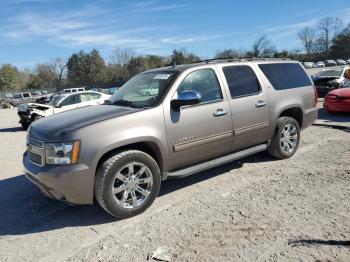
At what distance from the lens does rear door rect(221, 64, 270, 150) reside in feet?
18.2

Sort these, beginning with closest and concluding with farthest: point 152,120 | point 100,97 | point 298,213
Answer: point 298,213
point 152,120
point 100,97

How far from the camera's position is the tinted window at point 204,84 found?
5.14 m

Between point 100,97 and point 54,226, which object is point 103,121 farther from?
point 100,97

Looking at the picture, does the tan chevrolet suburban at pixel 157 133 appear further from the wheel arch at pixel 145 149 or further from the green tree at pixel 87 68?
the green tree at pixel 87 68

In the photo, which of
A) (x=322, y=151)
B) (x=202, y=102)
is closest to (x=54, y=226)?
(x=202, y=102)

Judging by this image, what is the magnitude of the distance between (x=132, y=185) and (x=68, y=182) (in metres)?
0.81

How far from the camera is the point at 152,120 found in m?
4.62

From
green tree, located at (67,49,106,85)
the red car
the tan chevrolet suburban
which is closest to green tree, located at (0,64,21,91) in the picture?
green tree, located at (67,49,106,85)

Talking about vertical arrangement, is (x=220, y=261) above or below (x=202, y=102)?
below

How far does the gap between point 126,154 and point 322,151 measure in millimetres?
4317

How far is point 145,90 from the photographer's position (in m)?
5.32

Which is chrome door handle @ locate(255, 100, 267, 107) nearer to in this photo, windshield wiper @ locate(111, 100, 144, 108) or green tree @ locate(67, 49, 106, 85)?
windshield wiper @ locate(111, 100, 144, 108)

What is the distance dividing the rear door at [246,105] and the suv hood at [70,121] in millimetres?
1665

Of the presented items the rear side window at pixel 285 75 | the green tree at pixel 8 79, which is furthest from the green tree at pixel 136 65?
the rear side window at pixel 285 75
